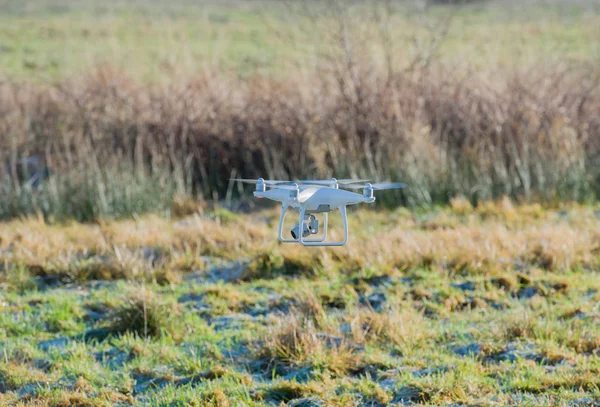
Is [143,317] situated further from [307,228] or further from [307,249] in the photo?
[307,228]

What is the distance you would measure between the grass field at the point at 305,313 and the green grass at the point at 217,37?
5715 mm

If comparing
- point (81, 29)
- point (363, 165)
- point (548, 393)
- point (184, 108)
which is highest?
point (81, 29)

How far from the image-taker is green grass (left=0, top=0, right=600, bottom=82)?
20.6 meters

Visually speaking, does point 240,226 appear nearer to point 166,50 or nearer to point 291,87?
point 291,87

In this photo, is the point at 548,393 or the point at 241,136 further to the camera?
the point at 241,136

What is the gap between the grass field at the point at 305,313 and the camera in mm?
6352

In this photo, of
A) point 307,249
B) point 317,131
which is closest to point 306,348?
point 307,249

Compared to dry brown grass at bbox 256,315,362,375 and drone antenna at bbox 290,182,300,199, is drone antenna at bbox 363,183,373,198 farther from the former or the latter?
dry brown grass at bbox 256,315,362,375

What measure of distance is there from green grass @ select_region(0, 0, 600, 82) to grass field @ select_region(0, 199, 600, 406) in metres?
5.72

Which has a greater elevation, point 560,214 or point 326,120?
point 326,120

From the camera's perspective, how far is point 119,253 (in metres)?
9.45

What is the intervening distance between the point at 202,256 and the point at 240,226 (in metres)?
1.19

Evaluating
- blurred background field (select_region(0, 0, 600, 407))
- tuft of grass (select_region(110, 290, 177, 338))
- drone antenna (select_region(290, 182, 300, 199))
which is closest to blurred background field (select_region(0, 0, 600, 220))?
blurred background field (select_region(0, 0, 600, 407))

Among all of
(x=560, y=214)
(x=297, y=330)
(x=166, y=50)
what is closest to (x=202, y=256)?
(x=297, y=330)
